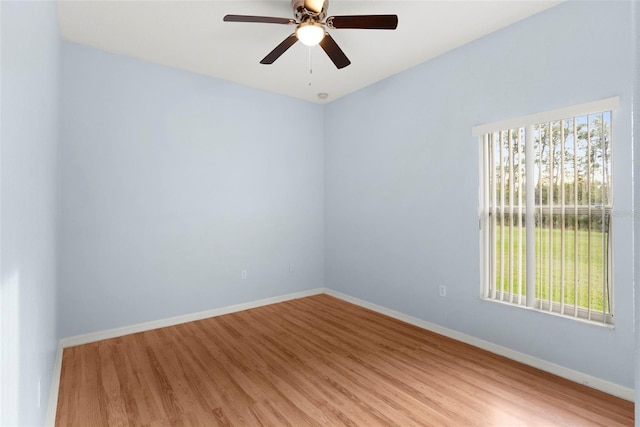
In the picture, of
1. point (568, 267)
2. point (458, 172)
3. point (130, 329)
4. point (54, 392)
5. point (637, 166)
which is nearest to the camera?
point (637, 166)

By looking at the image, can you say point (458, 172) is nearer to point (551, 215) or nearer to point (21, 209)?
point (551, 215)

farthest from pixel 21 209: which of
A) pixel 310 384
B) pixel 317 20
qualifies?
pixel 317 20

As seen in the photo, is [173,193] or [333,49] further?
[173,193]

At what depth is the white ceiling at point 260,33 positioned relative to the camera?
8.36 feet

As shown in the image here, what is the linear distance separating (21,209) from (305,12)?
210 cm

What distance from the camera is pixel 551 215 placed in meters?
2.58

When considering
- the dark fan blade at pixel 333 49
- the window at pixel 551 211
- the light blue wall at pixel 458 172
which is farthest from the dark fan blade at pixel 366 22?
the window at pixel 551 211

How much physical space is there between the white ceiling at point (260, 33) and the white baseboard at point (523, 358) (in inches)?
112

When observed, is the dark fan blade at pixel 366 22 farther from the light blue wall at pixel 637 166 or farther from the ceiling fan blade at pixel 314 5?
the light blue wall at pixel 637 166

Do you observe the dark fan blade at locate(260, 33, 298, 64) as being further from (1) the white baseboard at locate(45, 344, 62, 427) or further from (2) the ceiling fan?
(1) the white baseboard at locate(45, 344, 62, 427)

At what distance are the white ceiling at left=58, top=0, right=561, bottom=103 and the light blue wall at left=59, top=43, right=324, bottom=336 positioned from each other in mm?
345

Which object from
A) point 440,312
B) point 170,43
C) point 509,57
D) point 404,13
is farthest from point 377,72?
point 440,312

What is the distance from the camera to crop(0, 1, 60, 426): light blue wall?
0.93 m

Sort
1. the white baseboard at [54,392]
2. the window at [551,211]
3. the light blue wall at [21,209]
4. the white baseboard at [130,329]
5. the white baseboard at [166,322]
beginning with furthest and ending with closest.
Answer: the white baseboard at [166,322]
the window at [551,211]
the white baseboard at [130,329]
the white baseboard at [54,392]
the light blue wall at [21,209]
